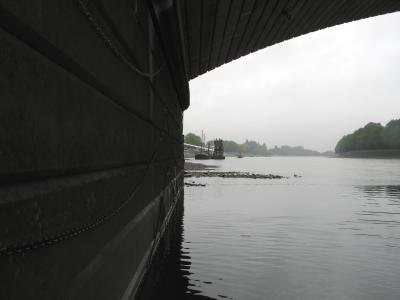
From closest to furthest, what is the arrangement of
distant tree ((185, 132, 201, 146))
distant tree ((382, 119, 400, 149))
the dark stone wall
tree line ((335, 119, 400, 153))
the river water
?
the dark stone wall, the river water, distant tree ((382, 119, 400, 149)), tree line ((335, 119, 400, 153)), distant tree ((185, 132, 201, 146))

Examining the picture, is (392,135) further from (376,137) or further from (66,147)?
(66,147)

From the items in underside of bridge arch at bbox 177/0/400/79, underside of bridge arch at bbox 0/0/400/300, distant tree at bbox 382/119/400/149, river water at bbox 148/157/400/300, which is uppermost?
distant tree at bbox 382/119/400/149

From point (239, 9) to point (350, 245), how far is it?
18.6ft

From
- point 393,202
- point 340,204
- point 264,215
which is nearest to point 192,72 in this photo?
point 264,215

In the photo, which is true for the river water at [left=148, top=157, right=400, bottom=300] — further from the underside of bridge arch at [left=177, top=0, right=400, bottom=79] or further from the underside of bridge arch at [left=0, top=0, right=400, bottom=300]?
the underside of bridge arch at [left=177, top=0, right=400, bottom=79]

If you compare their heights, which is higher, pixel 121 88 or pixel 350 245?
pixel 121 88

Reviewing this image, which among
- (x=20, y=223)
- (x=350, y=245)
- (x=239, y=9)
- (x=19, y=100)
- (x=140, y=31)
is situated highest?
(x=239, y=9)

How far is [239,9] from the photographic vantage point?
30.7ft

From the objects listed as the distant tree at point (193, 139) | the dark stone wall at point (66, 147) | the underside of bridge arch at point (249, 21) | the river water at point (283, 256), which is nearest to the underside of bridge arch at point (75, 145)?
the dark stone wall at point (66, 147)

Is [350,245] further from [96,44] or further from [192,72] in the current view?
[192,72]

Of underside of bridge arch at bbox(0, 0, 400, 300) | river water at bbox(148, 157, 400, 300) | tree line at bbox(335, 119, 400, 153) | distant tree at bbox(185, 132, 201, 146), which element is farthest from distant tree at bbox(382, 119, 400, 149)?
underside of bridge arch at bbox(0, 0, 400, 300)

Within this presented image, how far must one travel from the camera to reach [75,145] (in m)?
2.43

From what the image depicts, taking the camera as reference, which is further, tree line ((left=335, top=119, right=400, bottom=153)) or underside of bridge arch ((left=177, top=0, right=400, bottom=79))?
tree line ((left=335, top=119, right=400, bottom=153))

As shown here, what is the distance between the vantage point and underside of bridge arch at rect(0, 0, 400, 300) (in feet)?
5.44
